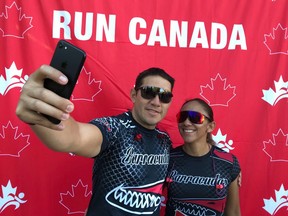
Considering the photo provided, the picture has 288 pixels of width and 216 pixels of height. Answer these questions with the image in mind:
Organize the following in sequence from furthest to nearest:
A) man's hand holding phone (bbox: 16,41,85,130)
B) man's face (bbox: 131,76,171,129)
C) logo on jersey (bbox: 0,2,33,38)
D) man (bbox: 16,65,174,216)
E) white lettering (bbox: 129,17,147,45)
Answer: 1. white lettering (bbox: 129,17,147,45)
2. logo on jersey (bbox: 0,2,33,38)
3. man's face (bbox: 131,76,171,129)
4. man (bbox: 16,65,174,216)
5. man's hand holding phone (bbox: 16,41,85,130)

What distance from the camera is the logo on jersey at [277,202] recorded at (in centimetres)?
198

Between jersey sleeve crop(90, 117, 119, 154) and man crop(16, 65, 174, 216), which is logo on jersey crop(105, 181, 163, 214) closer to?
man crop(16, 65, 174, 216)

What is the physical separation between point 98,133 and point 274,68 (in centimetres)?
133

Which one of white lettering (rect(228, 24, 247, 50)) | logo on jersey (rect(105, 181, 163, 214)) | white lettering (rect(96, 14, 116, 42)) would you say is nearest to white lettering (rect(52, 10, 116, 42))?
white lettering (rect(96, 14, 116, 42))

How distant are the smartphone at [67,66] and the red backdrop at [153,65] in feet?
3.75

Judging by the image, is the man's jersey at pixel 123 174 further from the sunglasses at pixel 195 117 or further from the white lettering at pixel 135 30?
the white lettering at pixel 135 30

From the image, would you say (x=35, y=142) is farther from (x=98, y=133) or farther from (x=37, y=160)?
(x=98, y=133)

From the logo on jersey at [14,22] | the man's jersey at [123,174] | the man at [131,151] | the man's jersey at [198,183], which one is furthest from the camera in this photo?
the logo on jersey at [14,22]

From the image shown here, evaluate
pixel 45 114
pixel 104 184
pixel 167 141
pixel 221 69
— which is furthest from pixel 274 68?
pixel 45 114

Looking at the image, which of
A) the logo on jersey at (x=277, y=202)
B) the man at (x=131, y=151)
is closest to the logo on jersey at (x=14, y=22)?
the man at (x=131, y=151)

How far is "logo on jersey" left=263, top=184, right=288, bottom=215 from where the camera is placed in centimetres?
198

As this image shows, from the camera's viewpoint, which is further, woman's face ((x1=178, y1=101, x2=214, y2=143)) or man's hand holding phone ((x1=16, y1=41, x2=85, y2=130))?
woman's face ((x1=178, y1=101, x2=214, y2=143))

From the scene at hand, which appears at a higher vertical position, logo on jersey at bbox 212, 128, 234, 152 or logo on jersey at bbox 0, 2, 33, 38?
logo on jersey at bbox 0, 2, 33, 38

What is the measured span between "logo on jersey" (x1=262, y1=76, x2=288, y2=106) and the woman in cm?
55
